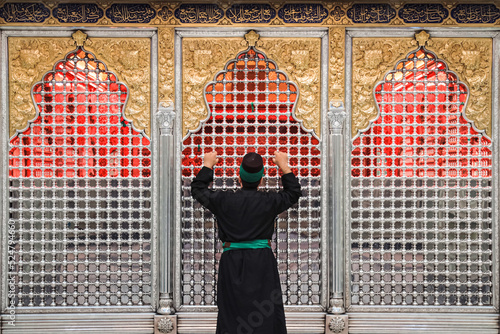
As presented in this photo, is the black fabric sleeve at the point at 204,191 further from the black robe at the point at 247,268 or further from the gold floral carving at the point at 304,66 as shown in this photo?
the gold floral carving at the point at 304,66

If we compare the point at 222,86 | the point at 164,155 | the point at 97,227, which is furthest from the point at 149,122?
the point at 97,227

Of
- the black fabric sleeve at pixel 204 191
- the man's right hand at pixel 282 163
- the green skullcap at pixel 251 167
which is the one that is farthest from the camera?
the man's right hand at pixel 282 163

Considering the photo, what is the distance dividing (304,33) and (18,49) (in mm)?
2234

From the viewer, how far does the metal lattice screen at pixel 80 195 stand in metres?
3.37

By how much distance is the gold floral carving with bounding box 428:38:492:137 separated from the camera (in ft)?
11.0

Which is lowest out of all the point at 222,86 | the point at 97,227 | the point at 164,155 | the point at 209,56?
the point at 97,227

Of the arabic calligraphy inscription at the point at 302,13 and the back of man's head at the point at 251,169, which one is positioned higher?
the arabic calligraphy inscription at the point at 302,13

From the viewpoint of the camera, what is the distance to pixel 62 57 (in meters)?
3.37

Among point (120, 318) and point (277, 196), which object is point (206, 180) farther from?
point (120, 318)

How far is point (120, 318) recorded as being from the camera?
3.35 m

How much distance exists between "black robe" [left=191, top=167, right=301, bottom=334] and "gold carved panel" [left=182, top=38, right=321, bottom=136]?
94 centimetres

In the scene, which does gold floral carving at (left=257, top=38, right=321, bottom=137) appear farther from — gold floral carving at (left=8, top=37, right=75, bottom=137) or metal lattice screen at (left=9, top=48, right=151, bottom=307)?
gold floral carving at (left=8, top=37, right=75, bottom=137)

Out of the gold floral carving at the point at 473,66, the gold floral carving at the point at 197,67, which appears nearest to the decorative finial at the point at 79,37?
the gold floral carving at the point at 197,67

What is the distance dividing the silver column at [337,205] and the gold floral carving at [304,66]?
0.14 meters
